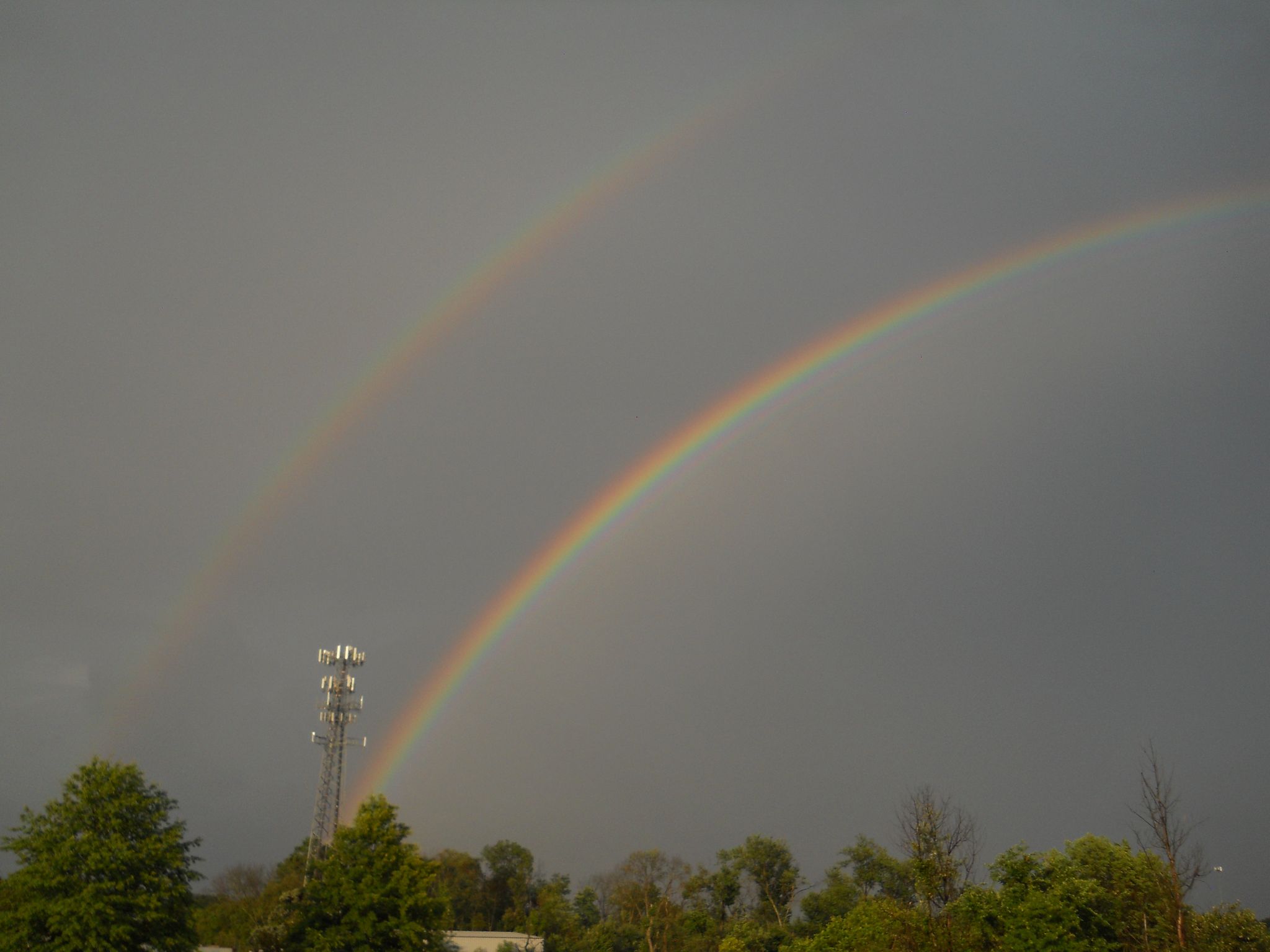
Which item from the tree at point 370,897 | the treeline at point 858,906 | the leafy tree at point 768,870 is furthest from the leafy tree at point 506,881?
the tree at point 370,897

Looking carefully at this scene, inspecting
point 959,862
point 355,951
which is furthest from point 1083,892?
point 355,951

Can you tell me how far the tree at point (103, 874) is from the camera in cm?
3481

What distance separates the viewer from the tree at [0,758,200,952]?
34.8 meters

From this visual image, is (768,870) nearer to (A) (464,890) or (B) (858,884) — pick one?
(B) (858,884)

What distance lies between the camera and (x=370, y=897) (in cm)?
4253

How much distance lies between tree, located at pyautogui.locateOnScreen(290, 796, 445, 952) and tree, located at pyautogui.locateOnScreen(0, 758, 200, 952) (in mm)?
5528

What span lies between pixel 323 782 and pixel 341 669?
8.31 metres

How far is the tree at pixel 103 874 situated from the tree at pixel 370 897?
5.53 metres

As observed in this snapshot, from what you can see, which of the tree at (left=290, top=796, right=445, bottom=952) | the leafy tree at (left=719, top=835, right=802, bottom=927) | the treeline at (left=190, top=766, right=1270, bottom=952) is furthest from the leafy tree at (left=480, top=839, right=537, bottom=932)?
the tree at (left=290, top=796, right=445, bottom=952)

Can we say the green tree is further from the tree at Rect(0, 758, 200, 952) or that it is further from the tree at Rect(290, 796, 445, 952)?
the tree at Rect(0, 758, 200, 952)

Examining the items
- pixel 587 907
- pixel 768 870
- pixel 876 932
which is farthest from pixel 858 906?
pixel 587 907

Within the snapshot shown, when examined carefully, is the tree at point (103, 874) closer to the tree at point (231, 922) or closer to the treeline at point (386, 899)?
the treeline at point (386, 899)

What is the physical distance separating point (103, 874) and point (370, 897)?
35.7 ft

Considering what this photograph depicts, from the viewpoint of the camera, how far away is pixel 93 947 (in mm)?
34281
